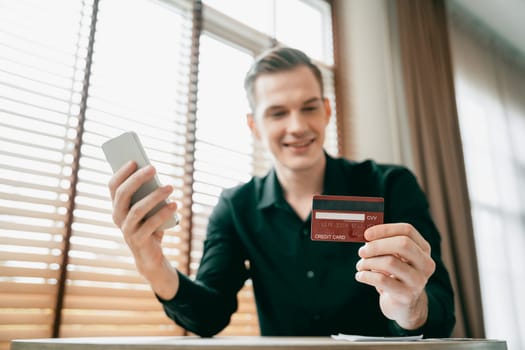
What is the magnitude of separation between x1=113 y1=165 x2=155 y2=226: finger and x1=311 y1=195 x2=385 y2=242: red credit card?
12.8 inches

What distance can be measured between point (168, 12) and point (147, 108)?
522mm

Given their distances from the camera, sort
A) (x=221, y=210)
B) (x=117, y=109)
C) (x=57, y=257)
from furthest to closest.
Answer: (x=117, y=109) < (x=221, y=210) < (x=57, y=257)

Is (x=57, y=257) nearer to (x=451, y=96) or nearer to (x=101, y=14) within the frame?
(x=101, y=14)

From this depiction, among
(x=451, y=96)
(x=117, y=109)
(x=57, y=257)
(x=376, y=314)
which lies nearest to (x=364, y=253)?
(x=376, y=314)

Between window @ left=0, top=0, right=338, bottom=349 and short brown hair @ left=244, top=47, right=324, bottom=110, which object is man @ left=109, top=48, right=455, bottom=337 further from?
window @ left=0, top=0, right=338, bottom=349

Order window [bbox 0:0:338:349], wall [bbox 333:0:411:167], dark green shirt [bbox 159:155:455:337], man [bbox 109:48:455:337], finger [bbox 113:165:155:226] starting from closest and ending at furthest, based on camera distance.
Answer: finger [bbox 113:165:155:226]
man [bbox 109:48:455:337]
dark green shirt [bbox 159:155:455:337]
window [bbox 0:0:338:349]
wall [bbox 333:0:411:167]

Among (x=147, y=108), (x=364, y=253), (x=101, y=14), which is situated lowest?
(x=364, y=253)

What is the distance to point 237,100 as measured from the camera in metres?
2.12

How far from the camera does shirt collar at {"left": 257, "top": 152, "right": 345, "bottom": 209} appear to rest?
1.45 metres

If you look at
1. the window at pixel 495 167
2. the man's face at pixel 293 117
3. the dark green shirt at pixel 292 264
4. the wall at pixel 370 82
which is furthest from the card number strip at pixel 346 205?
the window at pixel 495 167

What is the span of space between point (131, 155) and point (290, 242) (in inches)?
26.4

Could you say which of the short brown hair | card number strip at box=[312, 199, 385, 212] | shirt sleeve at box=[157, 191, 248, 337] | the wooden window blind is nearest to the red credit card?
card number strip at box=[312, 199, 385, 212]

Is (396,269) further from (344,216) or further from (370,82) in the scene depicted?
(370,82)

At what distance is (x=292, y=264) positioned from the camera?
1346 mm
